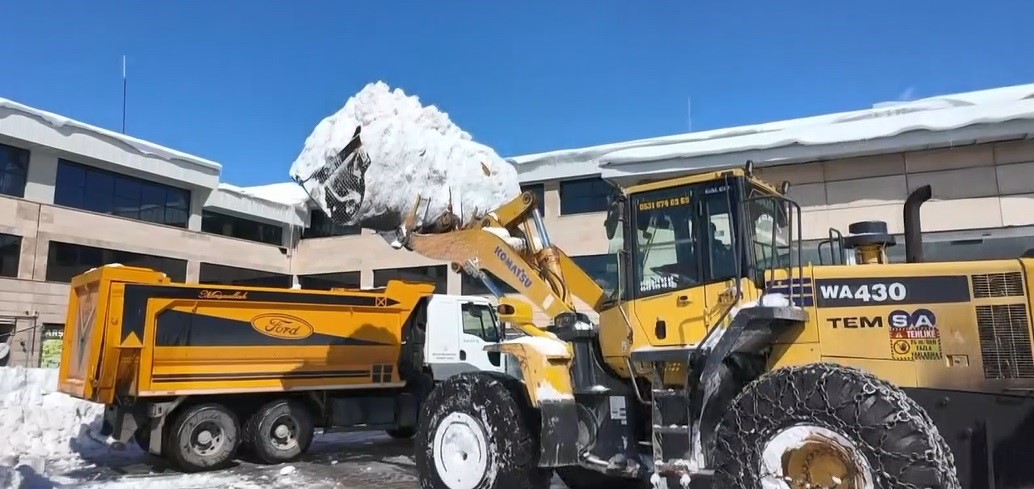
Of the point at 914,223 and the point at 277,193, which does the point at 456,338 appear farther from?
the point at 277,193

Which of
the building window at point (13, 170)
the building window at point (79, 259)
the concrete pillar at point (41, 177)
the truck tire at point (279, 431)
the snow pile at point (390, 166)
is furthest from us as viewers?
the building window at point (79, 259)

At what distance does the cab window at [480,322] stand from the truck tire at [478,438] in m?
5.07

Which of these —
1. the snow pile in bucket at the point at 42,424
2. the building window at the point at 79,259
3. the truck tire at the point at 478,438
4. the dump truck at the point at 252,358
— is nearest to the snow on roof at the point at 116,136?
the building window at the point at 79,259

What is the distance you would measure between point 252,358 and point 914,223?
8643 millimetres

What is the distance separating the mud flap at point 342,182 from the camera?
310 inches

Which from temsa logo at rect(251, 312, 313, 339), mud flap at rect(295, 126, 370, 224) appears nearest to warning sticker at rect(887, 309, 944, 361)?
mud flap at rect(295, 126, 370, 224)

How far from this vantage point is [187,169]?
27938 millimetres

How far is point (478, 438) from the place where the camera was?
6961 mm

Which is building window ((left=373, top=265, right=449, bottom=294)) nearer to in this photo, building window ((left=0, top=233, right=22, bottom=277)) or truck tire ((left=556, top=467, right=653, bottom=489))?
building window ((left=0, top=233, right=22, bottom=277))

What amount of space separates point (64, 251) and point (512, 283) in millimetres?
22233

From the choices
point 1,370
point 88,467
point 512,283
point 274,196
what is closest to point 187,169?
point 274,196

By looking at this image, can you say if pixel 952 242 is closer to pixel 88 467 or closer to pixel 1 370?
pixel 88 467

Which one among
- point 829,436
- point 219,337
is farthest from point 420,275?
point 829,436

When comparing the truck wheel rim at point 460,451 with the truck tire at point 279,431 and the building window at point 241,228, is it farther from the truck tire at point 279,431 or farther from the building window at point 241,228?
the building window at point 241,228
